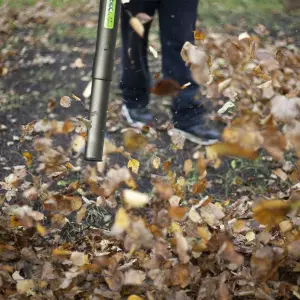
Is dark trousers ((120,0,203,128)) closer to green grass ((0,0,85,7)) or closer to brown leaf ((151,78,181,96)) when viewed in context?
brown leaf ((151,78,181,96))

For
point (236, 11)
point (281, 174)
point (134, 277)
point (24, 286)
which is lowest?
point (236, 11)

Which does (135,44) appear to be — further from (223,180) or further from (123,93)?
(223,180)

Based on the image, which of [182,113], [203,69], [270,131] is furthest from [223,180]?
[270,131]

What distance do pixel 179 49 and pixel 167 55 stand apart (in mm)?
86

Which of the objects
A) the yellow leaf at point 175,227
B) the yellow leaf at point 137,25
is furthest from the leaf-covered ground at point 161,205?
the yellow leaf at point 137,25

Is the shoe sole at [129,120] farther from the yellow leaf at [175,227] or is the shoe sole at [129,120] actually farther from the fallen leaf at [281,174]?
the yellow leaf at [175,227]

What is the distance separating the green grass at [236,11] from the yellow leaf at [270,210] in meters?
4.50

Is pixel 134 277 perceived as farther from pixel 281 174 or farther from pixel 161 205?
pixel 281 174

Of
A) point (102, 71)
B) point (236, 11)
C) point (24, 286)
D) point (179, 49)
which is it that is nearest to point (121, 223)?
point (24, 286)

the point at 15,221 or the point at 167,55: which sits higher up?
the point at 167,55

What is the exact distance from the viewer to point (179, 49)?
3.35 metres

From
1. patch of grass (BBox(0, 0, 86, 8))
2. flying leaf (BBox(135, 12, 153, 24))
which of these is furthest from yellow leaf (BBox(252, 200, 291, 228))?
patch of grass (BBox(0, 0, 86, 8))

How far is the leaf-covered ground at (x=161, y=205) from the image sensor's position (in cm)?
175

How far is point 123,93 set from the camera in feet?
12.1
